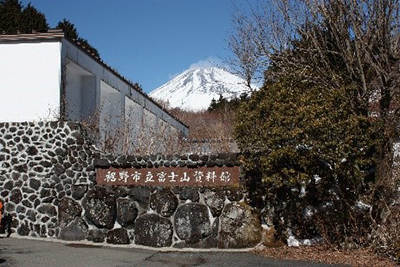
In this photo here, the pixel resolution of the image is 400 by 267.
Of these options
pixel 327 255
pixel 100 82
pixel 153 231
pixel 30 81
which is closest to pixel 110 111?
pixel 100 82

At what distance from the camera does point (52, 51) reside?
14.3 meters

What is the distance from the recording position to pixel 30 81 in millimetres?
14492

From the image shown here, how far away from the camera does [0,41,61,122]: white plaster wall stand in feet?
46.8

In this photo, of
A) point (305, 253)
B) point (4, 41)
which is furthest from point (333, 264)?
point (4, 41)

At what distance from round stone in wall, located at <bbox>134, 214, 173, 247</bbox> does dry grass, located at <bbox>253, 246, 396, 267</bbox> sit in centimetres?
209

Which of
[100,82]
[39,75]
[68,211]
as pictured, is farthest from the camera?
[100,82]

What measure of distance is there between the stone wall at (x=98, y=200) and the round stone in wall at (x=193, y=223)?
0.02 metres

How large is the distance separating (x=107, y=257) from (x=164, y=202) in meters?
2.20

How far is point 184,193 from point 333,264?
12.7ft

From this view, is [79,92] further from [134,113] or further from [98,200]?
[98,200]

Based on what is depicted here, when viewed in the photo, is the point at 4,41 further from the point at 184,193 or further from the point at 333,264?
the point at 333,264

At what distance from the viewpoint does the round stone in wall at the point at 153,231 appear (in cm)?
1177

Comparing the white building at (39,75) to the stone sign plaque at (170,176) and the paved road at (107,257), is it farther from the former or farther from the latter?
the paved road at (107,257)

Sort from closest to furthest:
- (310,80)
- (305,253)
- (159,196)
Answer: (305,253)
(310,80)
(159,196)
